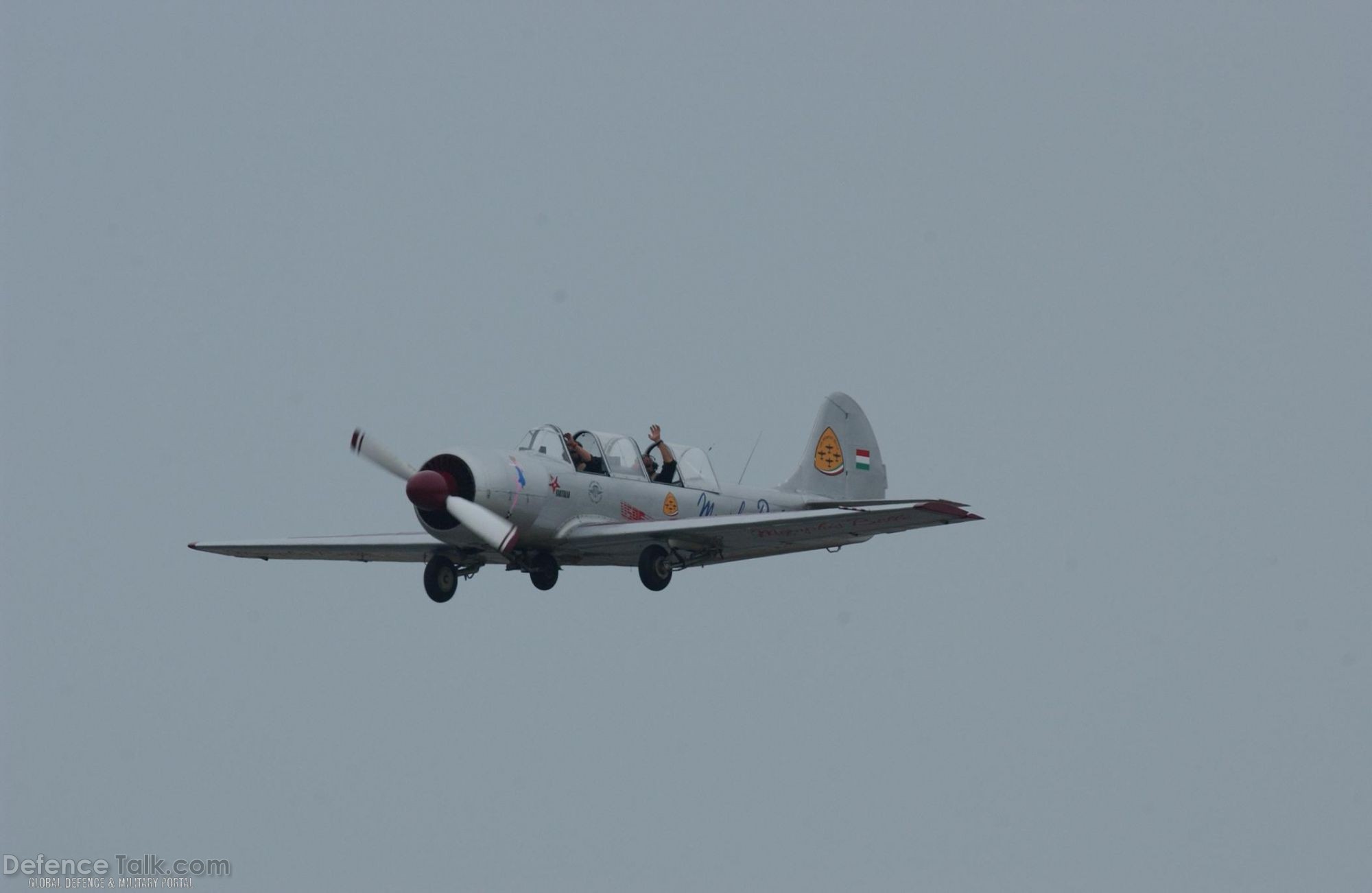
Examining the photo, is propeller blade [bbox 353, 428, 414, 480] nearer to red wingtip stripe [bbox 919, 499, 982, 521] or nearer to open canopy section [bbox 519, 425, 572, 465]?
open canopy section [bbox 519, 425, 572, 465]

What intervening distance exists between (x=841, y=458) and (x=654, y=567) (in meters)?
5.81

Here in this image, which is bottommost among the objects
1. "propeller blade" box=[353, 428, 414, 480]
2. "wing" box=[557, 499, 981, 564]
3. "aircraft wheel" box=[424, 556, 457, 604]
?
"aircraft wheel" box=[424, 556, 457, 604]

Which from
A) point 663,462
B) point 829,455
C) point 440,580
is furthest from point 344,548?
point 829,455

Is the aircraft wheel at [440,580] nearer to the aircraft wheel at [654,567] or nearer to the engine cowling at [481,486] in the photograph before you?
the engine cowling at [481,486]

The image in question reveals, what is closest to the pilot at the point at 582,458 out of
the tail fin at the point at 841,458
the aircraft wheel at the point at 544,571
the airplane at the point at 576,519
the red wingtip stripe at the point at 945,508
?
the airplane at the point at 576,519

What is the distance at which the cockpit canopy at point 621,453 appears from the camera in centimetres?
2250

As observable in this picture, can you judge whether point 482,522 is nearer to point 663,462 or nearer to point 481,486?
point 481,486

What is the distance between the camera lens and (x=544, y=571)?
892 inches

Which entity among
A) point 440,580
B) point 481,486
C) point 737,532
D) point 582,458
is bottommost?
Answer: point 440,580

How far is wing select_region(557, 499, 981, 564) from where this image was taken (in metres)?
21.4

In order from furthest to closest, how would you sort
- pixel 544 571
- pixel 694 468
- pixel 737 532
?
pixel 694 468, pixel 544 571, pixel 737 532

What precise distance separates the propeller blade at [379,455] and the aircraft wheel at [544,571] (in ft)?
6.89

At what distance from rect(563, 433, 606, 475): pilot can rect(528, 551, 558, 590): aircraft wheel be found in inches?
43.9

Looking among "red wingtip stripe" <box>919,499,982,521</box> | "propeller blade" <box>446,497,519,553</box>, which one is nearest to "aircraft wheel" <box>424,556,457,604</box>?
"propeller blade" <box>446,497,519,553</box>
